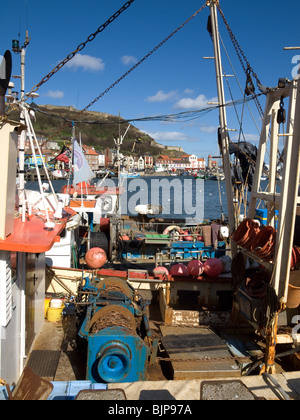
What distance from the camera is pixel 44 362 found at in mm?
8164

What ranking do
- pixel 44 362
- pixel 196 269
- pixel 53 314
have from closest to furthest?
1. pixel 44 362
2. pixel 53 314
3. pixel 196 269

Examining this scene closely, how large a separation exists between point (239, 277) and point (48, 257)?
270 inches

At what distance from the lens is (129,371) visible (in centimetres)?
689

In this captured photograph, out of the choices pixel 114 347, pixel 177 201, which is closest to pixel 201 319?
pixel 114 347

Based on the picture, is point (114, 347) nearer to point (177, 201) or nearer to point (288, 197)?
point (288, 197)

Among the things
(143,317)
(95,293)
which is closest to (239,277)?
(143,317)

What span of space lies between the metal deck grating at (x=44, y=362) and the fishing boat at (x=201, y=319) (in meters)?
0.04

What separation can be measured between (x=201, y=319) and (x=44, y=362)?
172 inches

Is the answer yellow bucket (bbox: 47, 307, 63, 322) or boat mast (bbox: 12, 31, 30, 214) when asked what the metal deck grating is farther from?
boat mast (bbox: 12, 31, 30, 214)

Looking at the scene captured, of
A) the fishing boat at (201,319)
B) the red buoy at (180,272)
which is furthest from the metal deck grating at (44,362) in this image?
the red buoy at (180,272)

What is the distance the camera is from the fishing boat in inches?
228

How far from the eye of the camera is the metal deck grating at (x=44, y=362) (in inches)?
303

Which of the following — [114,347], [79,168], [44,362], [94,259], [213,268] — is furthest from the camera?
[79,168]

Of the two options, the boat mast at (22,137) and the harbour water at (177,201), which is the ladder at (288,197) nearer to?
the boat mast at (22,137)
